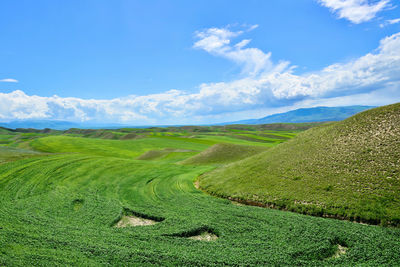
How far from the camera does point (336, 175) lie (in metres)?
23.4

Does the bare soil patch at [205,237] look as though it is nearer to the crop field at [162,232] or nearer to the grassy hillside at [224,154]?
the crop field at [162,232]

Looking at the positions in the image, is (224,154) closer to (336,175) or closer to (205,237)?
(336,175)

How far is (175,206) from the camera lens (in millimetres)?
22234

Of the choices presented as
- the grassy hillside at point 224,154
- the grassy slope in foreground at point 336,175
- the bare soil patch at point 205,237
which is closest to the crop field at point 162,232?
the bare soil patch at point 205,237

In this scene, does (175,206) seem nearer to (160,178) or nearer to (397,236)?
(160,178)

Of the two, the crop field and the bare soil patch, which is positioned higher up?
the crop field

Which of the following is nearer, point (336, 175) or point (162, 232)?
point (162, 232)

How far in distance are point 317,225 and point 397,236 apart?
501cm

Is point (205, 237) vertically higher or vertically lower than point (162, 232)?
lower

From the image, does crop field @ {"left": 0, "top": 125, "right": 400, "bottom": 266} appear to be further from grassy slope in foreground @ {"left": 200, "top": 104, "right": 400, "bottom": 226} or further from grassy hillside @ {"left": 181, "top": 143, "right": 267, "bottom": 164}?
grassy hillside @ {"left": 181, "top": 143, "right": 267, "bottom": 164}

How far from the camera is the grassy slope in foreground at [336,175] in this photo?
1909 cm

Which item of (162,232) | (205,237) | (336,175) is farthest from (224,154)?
(162,232)

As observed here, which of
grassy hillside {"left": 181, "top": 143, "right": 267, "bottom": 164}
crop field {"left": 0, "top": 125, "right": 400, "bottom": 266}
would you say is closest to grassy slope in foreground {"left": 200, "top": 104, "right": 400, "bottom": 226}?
crop field {"left": 0, "top": 125, "right": 400, "bottom": 266}

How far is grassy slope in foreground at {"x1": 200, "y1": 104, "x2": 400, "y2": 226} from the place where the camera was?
1909cm
